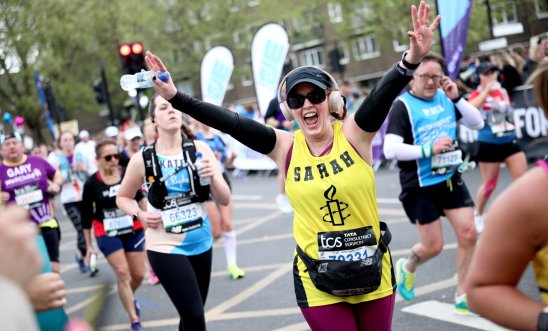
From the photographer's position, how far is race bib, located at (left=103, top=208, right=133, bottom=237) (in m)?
7.21

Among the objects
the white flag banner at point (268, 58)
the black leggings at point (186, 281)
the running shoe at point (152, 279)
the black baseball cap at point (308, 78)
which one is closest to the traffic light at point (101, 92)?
the white flag banner at point (268, 58)

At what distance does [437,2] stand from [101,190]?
5475 mm

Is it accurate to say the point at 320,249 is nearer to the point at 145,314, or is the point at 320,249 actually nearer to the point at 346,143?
the point at 346,143

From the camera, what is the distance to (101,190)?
24.6 ft

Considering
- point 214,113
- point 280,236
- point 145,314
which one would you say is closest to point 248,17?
point 280,236

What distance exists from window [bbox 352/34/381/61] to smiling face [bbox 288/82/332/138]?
4977 cm

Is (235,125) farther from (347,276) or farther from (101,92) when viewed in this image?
(101,92)

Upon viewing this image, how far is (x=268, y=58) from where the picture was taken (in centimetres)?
1634

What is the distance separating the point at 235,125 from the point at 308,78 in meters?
0.47

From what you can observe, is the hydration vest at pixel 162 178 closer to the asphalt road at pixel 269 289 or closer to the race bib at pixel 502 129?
the asphalt road at pixel 269 289

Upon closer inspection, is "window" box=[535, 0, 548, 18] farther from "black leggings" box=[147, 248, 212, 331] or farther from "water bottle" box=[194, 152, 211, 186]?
"black leggings" box=[147, 248, 212, 331]

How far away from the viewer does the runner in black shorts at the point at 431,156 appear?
5.77 meters

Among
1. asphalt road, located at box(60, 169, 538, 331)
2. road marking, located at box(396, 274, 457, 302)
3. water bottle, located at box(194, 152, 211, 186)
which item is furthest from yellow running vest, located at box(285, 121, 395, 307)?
road marking, located at box(396, 274, 457, 302)

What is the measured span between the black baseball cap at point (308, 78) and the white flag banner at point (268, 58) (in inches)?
483
